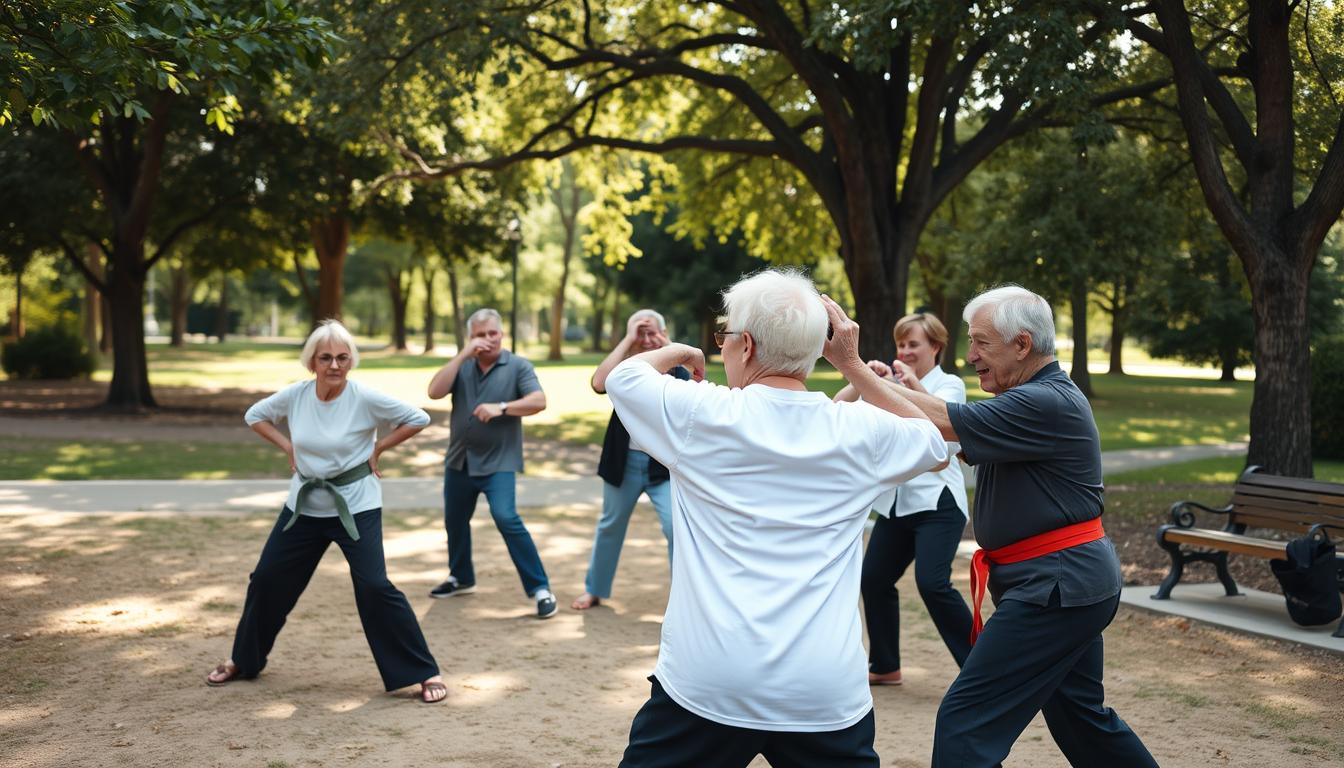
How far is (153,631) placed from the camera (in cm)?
708

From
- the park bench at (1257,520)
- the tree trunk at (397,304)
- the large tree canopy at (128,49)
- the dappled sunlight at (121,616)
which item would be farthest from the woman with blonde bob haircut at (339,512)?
the tree trunk at (397,304)

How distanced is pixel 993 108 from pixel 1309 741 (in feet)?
42.4

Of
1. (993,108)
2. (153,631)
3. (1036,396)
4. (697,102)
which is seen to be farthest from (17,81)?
(697,102)

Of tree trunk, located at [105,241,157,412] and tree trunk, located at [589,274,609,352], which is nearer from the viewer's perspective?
tree trunk, located at [105,241,157,412]

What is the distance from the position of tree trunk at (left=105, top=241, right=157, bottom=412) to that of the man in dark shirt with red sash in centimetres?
2178

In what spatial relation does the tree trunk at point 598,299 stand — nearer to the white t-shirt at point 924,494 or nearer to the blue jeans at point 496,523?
the blue jeans at point 496,523

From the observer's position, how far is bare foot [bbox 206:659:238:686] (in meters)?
6.04

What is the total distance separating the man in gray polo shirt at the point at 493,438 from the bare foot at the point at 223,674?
2.06 meters

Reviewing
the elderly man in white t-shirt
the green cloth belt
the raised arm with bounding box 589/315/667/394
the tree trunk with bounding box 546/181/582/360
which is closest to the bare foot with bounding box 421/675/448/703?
the green cloth belt

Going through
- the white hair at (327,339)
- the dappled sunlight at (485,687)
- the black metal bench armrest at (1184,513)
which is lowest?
the dappled sunlight at (485,687)

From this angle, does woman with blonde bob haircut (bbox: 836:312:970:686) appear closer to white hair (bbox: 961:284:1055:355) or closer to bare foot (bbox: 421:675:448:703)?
white hair (bbox: 961:284:1055:355)

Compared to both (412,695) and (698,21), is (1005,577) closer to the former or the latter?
(412,695)

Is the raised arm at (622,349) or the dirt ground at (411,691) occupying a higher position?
the raised arm at (622,349)

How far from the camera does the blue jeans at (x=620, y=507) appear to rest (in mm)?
7992
